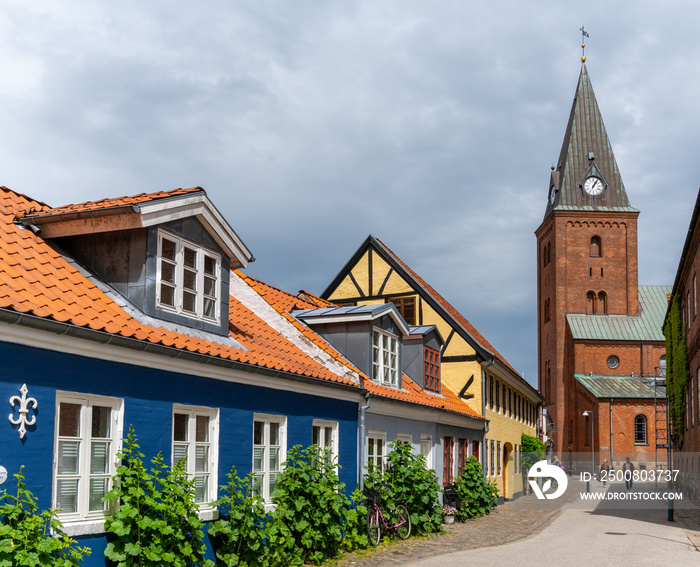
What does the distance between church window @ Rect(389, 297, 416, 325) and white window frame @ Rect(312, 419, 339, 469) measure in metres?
12.5

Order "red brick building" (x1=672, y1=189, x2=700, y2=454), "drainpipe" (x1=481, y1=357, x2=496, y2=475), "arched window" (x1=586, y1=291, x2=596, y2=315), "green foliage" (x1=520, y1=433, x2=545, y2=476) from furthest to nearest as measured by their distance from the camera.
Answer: "arched window" (x1=586, y1=291, x2=596, y2=315)
"green foliage" (x1=520, y1=433, x2=545, y2=476)
"red brick building" (x1=672, y1=189, x2=700, y2=454)
"drainpipe" (x1=481, y1=357, x2=496, y2=475)

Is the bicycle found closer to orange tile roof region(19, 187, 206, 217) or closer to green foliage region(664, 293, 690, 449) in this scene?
orange tile roof region(19, 187, 206, 217)

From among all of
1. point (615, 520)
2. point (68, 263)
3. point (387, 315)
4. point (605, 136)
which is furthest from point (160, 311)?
point (605, 136)

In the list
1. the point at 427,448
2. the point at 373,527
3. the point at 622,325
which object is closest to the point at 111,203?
the point at 373,527

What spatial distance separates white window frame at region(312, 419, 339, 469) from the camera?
14.2 metres

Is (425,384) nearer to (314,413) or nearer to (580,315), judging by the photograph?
(314,413)

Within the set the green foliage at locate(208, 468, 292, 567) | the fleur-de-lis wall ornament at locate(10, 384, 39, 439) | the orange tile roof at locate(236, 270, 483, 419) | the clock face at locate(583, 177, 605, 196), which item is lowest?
the green foliage at locate(208, 468, 292, 567)

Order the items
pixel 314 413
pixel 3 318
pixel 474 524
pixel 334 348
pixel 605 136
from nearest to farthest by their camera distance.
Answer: pixel 3 318 < pixel 314 413 < pixel 334 348 < pixel 474 524 < pixel 605 136

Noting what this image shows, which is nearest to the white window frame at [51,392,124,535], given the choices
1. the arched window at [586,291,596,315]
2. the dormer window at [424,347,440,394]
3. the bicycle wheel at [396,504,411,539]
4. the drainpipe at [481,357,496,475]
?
the bicycle wheel at [396,504,411,539]

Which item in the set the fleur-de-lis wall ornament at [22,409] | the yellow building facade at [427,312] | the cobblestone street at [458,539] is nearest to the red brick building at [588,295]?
the yellow building facade at [427,312]

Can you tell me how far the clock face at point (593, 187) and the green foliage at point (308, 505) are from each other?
6560 cm

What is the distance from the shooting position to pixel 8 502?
24.4 ft

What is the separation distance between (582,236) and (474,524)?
5640 cm

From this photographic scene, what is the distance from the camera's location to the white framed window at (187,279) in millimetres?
10859
